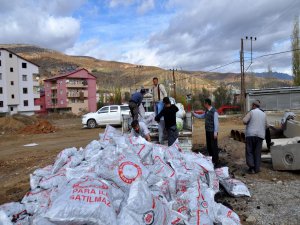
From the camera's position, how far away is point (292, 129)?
10477 mm

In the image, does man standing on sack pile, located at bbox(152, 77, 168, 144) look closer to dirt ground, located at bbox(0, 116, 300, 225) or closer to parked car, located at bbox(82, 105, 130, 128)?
dirt ground, located at bbox(0, 116, 300, 225)

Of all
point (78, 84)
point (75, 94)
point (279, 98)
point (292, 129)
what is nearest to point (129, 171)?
point (292, 129)

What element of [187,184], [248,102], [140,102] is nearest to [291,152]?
[187,184]

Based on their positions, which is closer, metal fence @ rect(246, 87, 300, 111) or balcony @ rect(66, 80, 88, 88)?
metal fence @ rect(246, 87, 300, 111)

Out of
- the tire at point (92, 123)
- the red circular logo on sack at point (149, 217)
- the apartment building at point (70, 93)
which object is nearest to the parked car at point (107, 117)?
the tire at point (92, 123)

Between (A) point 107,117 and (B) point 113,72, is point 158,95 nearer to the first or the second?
(A) point 107,117

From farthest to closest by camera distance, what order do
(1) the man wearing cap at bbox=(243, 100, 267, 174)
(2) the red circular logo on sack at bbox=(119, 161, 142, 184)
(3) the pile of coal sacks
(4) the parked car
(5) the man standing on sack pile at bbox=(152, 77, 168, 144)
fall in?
(4) the parked car → (5) the man standing on sack pile at bbox=(152, 77, 168, 144) → (1) the man wearing cap at bbox=(243, 100, 267, 174) → (2) the red circular logo on sack at bbox=(119, 161, 142, 184) → (3) the pile of coal sacks

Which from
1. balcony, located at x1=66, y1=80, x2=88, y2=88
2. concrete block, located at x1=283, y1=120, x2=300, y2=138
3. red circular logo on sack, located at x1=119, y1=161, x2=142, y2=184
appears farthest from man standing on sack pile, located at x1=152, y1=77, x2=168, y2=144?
balcony, located at x1=66, y1=80, x2=88, y2=88

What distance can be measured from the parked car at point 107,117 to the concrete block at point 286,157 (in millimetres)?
14946

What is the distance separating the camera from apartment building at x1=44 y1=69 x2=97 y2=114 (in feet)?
231

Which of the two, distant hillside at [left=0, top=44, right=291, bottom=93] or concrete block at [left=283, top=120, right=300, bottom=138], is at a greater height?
distant hillside at [left=0, top=44, right=291, bottom=93]

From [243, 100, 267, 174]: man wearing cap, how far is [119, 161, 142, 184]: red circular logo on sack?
3632mm

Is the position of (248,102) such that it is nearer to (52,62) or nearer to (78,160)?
(78,160)

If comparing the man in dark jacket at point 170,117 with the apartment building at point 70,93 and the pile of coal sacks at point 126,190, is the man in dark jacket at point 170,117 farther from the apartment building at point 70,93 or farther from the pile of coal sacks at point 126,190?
the apartment building at point 70,93
